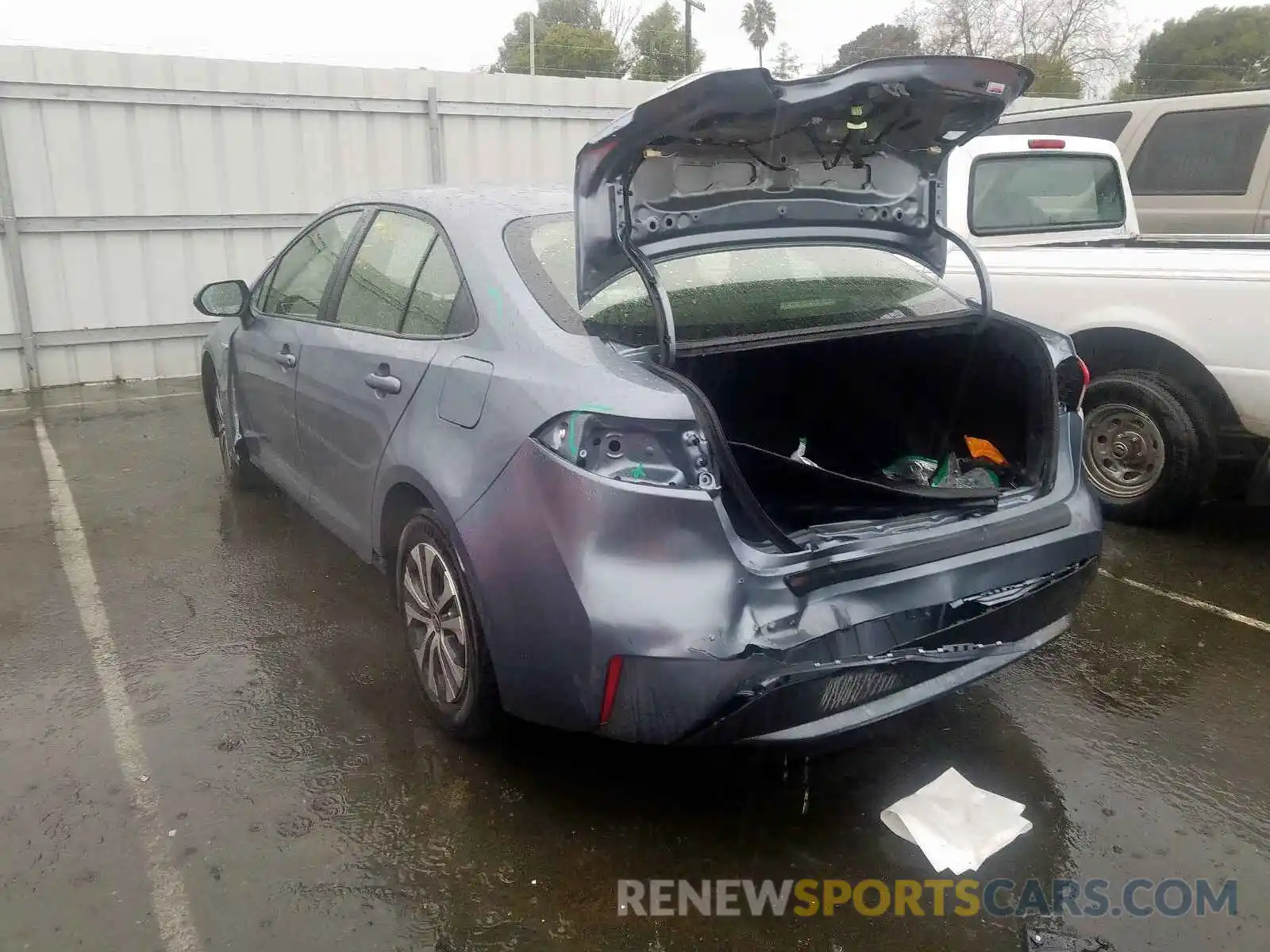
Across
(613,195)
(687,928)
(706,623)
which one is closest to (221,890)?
(687,928)

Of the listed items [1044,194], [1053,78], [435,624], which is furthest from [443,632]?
[1053,78]

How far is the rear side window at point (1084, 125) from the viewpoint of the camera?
7.21 m

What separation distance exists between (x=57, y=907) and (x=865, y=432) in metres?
2.70

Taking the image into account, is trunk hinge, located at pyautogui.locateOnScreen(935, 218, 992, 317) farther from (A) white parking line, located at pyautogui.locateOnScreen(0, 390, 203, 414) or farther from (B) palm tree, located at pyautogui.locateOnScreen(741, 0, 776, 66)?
(B) palm tree, located at pyautogui.locateOnScreen(741, 0, 776, 66)

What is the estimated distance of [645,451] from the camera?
2328 millimetres

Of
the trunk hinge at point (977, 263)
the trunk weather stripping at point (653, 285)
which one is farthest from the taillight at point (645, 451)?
the trunk hinge at point (977, 263)

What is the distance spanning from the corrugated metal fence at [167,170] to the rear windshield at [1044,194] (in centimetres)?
515

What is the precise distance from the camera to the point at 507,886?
2439 mm

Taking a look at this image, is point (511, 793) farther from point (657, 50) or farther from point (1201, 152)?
point (657, 50)

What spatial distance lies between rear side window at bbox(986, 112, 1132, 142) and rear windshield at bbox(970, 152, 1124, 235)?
123 cm

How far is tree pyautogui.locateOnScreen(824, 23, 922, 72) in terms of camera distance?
39.6 m

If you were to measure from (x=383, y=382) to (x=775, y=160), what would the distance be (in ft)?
4.39

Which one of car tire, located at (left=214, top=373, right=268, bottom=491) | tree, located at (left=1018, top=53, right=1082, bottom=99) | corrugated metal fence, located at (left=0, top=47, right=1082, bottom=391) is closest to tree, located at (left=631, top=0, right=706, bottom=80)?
tree, located at (left=1018, top=53, right=1082, bottom=99)

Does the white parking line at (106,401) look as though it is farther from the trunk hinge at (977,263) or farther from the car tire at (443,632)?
the trunk hinge at (977,263)
